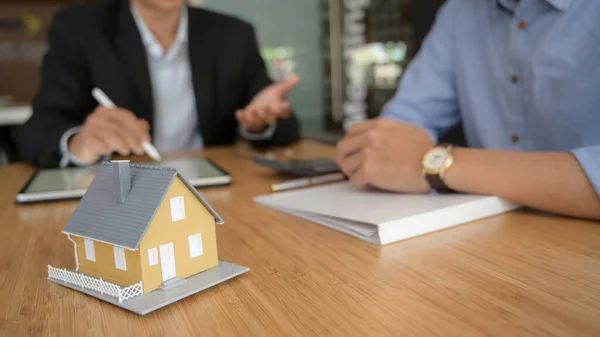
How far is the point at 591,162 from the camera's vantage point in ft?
1.94

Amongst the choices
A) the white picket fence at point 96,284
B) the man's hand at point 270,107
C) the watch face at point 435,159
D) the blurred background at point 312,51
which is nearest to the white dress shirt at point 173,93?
the man's hand at point 270,107

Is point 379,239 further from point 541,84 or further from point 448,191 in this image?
point 541,84

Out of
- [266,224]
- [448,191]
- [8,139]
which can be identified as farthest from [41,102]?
[8,139]

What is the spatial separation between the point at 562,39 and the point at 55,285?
860mm

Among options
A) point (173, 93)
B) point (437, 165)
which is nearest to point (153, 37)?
point (173, 93)

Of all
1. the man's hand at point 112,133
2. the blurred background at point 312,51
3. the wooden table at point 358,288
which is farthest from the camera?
the blurred background at point 312,51

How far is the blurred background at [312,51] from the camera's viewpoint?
3117 millimetres

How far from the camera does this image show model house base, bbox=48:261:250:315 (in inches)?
14.5

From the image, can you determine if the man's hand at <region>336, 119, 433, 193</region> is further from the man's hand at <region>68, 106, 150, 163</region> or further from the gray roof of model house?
the man's hand at <region>68, 106, 150, 163</region>

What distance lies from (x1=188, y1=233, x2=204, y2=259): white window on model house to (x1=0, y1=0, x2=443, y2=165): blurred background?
2.62 m

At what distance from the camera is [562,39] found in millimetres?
856

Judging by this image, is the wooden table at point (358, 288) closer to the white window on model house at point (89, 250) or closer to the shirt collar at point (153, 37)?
the white window on model house at point (89, 250)

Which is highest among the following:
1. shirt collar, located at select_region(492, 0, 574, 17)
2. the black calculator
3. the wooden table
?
shirt collar, located at select_region(492, 0, 574, 17)

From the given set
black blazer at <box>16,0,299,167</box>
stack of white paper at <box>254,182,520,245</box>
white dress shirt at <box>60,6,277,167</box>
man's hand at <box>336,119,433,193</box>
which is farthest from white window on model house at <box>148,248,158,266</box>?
white dress shirt at <box>60,6,277,167</box>
